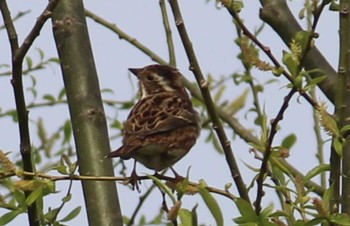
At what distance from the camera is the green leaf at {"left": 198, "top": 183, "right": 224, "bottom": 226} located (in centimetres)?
365

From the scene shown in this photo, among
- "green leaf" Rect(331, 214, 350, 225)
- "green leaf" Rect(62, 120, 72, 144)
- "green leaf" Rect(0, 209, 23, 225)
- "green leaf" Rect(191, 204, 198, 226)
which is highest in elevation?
"green leaf" Rect(62, 120, 72, 144)

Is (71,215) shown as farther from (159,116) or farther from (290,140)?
(159,116)

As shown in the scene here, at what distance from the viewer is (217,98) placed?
6980 mm

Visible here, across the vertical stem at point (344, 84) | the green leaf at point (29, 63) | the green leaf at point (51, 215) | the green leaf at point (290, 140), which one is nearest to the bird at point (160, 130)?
the green leaf at point (51, 215)

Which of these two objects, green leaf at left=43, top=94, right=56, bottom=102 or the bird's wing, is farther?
green leaf at left=43, top=94, right=56, bottom=102

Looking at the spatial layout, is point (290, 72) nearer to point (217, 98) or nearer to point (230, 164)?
point (230, 164)

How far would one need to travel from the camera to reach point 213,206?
3650mm

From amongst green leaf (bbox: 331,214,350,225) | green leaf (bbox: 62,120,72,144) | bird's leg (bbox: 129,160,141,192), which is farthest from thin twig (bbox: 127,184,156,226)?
green leaf (bbox: 331,214,350,225)

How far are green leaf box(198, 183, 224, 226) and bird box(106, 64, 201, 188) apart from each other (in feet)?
3.43

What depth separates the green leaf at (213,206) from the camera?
365cm

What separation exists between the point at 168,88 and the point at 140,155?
1.39 m

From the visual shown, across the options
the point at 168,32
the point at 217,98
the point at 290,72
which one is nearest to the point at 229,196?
the point at 290,72

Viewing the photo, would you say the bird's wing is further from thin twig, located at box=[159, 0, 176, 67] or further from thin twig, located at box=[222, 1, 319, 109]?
thin twig, located at box=[222, 1, 319, 109]

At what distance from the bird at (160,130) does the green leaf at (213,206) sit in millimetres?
1045
